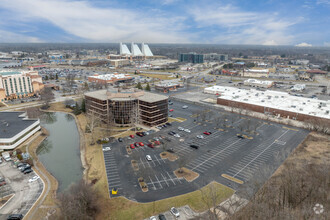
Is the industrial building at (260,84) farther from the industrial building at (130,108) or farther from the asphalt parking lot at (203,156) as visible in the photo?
the industrial building at (130,108)

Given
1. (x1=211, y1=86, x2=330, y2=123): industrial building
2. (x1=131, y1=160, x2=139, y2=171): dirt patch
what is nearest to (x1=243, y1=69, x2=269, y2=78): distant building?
(x1=211, y1=86, x2=330, y2=123): industrial building

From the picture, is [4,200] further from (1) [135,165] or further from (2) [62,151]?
(1) [135,165]

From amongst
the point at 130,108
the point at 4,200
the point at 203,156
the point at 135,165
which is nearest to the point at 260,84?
the point at 130,108

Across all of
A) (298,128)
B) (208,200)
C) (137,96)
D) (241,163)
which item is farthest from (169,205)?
(298,128)

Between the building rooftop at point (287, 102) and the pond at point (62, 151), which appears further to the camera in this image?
the building rooftop at point (287, 102)

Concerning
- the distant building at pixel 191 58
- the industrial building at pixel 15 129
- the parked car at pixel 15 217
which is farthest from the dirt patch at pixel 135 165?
the distant building at pixel 191 58

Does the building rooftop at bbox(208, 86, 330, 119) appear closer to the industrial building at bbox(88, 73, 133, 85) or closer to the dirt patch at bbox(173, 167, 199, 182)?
the dirt patch at bbox(173, 167, 199, 182)
